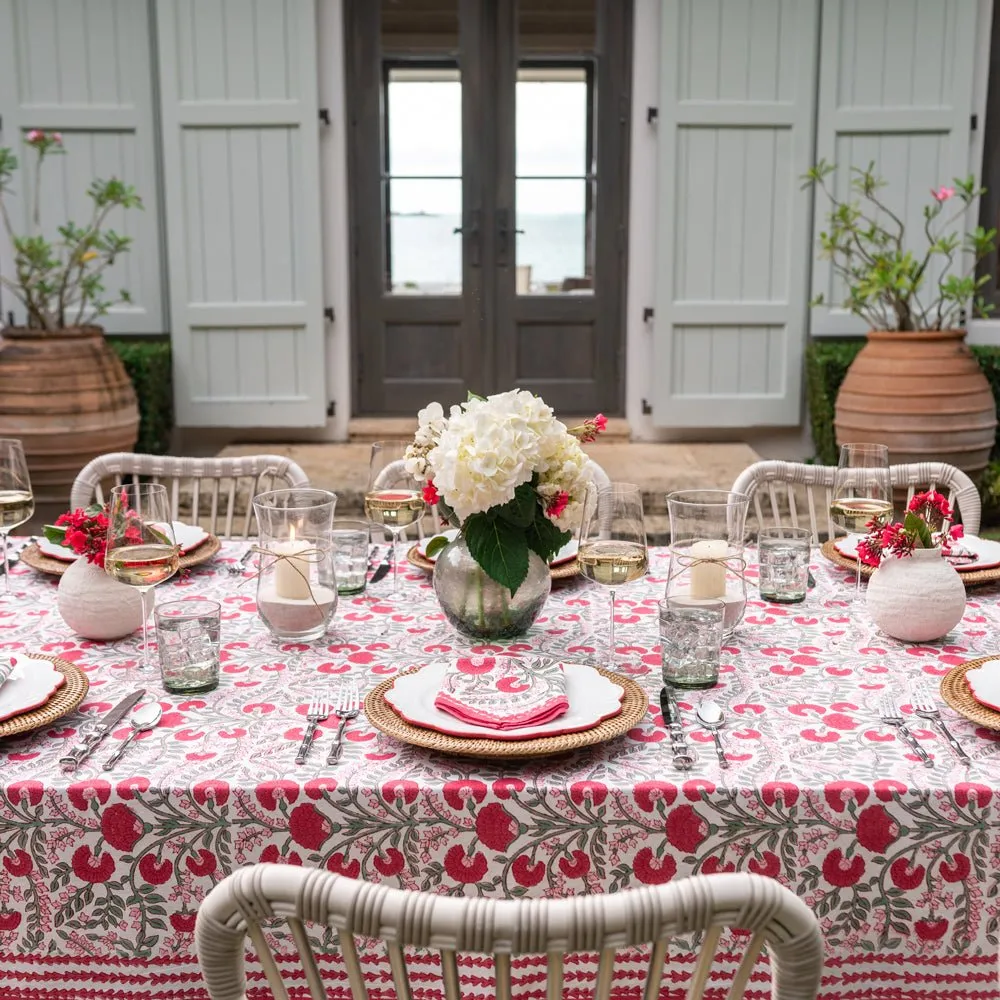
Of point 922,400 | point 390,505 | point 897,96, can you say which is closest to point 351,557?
point 390,505

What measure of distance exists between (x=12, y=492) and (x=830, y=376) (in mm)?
3685

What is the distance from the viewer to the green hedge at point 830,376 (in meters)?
4.76

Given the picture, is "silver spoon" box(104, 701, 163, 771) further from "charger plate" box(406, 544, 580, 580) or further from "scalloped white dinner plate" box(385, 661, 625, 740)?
"charger plate" box(406, 544, 580, 580)

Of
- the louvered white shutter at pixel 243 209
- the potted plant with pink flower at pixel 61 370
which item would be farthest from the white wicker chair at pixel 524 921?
the louvered white shutter at pixel 243 209

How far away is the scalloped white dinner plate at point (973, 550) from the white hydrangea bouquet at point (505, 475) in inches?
21.9

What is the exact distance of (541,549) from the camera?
4.86 ft

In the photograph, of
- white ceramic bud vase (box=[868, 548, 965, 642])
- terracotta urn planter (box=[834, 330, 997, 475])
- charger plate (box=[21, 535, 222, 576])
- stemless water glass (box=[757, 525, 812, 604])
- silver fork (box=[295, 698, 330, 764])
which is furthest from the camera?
terracotta urn planter (box=[834, 330, 997, 475])

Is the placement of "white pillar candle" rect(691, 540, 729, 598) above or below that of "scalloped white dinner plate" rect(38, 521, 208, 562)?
above

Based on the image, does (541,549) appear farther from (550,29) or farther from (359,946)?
(550,29)

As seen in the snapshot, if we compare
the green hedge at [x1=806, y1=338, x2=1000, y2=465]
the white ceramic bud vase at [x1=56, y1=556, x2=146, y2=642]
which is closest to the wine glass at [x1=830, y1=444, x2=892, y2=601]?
the white ceramic bud vase at [x1=56, y1=556, x2=146, y2=642]

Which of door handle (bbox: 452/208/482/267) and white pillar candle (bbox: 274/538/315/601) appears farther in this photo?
door handle (bbox: 452/208/482/267)

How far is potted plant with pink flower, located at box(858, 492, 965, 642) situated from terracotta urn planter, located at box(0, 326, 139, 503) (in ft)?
11.2

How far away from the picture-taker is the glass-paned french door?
502 centimetres

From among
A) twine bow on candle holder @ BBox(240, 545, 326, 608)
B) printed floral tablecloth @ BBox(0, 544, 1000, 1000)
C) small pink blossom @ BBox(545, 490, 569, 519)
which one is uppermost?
small pink blossom @ BBox(545, 490, 569, 519)
